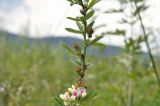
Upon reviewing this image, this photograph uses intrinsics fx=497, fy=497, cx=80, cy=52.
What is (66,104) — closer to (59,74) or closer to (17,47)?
(59,74)

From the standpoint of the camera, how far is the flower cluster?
1.59 metres

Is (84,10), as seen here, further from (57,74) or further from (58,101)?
(57,74)

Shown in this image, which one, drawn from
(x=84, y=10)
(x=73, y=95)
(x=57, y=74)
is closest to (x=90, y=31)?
(x=84, y=10)

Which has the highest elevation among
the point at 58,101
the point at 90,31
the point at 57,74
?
the point at 90,31

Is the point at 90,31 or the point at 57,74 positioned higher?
the point at 90,31

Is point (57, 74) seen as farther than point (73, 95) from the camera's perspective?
Yes

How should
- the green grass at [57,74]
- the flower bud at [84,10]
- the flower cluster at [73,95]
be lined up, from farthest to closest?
the green grass at [57,74] → the flower bud at [84,10] → the flower cluster at [73,95]

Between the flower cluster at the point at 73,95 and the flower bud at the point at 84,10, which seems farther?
the flower bud at the point at 84,10

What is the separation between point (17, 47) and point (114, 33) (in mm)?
6312

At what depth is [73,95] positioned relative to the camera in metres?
1.61

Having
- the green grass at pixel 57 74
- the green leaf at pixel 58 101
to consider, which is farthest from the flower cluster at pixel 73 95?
the green grass at pixel 57 74

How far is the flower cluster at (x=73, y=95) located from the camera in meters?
1.59

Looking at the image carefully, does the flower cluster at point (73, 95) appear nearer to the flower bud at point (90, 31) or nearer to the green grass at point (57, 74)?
the flower bud at point (90, 31)

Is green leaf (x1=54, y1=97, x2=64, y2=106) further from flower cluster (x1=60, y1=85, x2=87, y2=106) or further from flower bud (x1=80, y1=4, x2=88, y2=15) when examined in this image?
flower bud (x1=80, y1=4, x2=88, y2=15)
